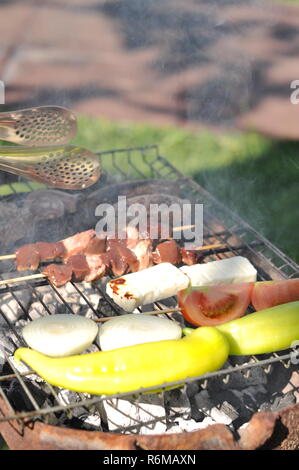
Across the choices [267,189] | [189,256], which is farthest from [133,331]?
[267,189]

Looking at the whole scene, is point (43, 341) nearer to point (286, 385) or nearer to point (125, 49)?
point (286, 385)

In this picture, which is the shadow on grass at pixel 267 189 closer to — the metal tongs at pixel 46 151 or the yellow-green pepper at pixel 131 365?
the metal tongs at pixel 46 151

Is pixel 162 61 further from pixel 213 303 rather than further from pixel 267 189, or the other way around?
pixel 213 303

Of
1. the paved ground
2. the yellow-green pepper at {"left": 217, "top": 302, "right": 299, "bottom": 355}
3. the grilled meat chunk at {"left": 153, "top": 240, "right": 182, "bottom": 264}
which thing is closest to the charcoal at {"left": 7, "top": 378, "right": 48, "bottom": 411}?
the yellow-green pepper at {"left": 217, "top": 302, "right": 299, "bottom": 355}

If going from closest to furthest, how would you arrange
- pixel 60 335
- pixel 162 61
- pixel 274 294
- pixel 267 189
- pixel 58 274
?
1. pixel 60 335
2. pixel 274 294
3. pixel 58 274
4. pixel 267 189
5. pixel 162 61

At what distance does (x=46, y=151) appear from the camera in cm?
383

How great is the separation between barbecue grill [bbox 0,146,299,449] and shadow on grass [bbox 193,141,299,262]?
2.21ft

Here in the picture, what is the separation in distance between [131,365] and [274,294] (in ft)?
3.37

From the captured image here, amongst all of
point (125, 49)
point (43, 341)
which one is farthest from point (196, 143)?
point (43, 341)

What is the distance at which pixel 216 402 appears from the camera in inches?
120

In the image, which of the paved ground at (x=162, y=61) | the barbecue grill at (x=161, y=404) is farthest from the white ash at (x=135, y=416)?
the paved ground at (x=162, y=61)

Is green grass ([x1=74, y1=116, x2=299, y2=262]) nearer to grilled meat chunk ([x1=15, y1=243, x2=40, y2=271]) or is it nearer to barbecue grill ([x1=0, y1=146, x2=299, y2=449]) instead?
barbecue grill ([x1=0, y1=146, x2=299, y2=449])

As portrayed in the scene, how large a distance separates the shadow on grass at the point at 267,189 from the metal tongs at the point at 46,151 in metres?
1.38

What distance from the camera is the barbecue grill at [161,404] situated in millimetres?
2289
